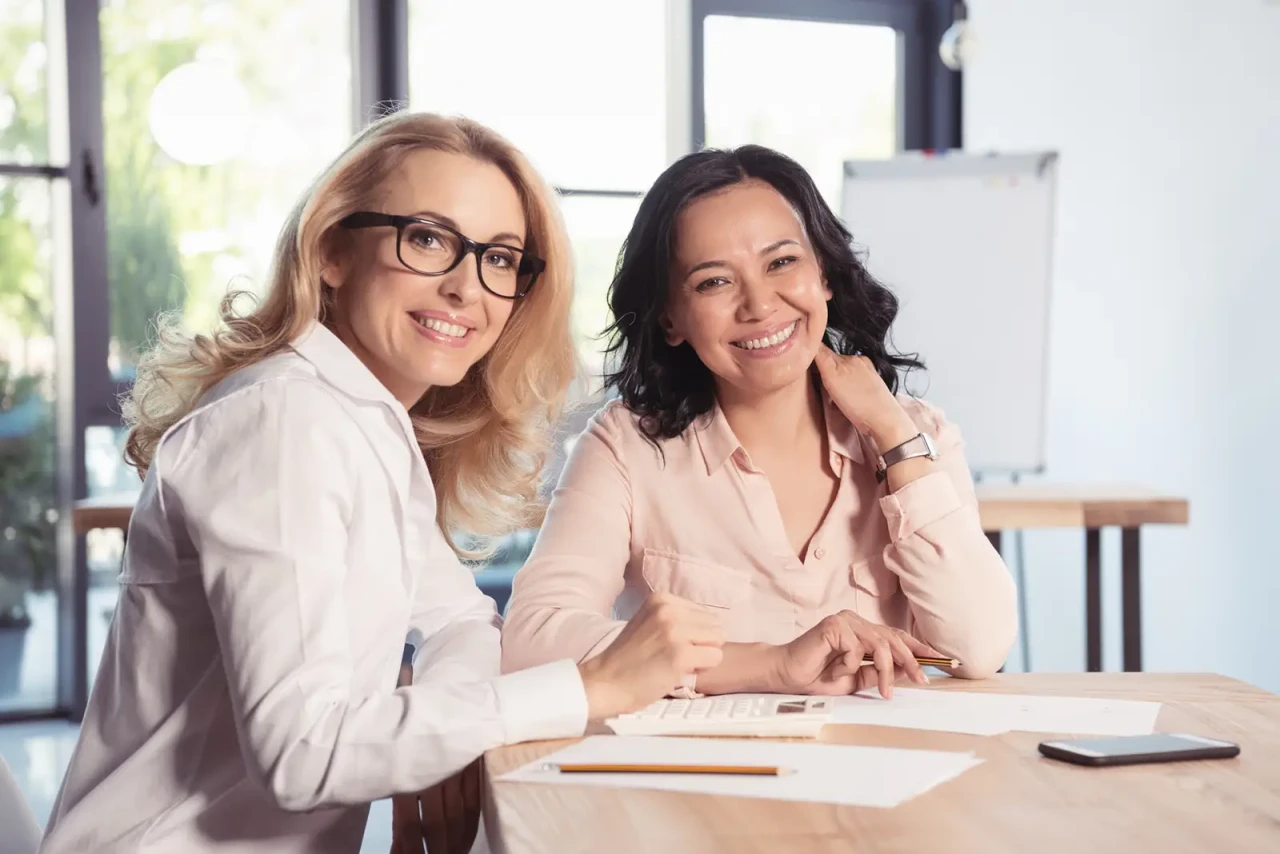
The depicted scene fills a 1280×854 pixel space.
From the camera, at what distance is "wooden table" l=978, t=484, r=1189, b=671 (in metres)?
3.14

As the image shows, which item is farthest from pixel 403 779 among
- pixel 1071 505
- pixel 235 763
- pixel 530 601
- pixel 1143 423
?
pixel 1143 423

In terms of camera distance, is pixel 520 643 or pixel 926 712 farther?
pixel 520 643

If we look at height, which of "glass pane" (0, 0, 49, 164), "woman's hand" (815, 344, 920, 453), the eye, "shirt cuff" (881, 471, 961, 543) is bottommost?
"shirt cuff" (881, 471, 961, 543)

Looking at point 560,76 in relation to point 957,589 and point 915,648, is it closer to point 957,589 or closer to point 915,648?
point 957,589

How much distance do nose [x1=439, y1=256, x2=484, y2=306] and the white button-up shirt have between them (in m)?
0.15

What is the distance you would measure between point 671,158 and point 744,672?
3.66 meters

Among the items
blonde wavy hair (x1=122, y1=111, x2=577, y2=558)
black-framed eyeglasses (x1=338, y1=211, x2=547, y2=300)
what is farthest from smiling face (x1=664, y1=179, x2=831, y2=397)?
black-framed eyeglasses (x1=338, y1=211, x2=547, y2=300)

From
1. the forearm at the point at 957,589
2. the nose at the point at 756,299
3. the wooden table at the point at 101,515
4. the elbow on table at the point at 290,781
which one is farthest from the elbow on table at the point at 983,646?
the wooden table at the point at 101,515

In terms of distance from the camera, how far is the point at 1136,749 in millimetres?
1100

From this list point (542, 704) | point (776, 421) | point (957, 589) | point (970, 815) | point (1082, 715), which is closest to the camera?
point (970, 815)

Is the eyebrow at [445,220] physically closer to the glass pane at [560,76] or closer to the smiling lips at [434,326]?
the smiling lips at [434,326]

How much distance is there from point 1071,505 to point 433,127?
2218 mm

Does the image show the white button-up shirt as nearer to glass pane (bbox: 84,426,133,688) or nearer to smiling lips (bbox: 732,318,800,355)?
smiling lips (bbox: 732,318,800,355)

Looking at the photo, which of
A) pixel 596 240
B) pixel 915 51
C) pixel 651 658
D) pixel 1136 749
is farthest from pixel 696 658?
pixel 915 51
